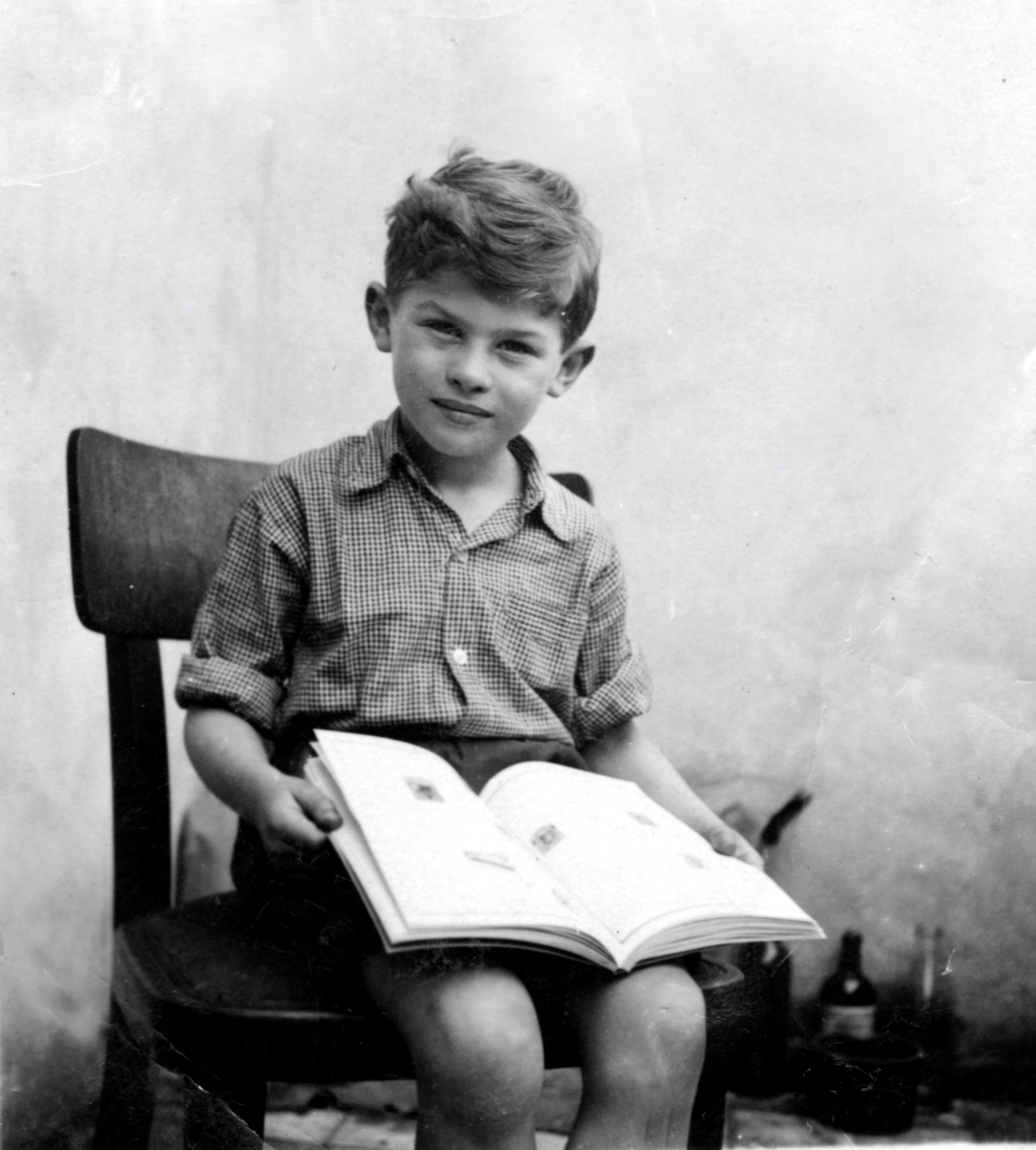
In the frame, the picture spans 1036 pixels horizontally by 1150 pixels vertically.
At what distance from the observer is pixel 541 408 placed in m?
1.23

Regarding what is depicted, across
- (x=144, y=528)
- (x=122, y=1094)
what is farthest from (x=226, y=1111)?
(x=144, y=528)

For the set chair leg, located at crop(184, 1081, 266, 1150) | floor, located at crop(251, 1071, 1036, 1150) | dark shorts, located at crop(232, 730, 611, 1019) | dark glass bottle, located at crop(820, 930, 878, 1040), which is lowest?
floor, located at crop(251, 1071, 1036, 1150)

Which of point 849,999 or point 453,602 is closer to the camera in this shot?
point 453,602

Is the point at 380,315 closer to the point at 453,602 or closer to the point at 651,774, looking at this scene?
the point at 453,602

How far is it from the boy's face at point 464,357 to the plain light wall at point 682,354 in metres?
0.14

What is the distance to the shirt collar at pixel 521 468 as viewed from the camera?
0.99 m

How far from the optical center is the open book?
689mm

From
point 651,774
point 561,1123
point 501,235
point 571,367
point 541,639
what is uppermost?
point 501,235

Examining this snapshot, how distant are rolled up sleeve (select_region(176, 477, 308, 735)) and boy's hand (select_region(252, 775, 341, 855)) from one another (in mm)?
106

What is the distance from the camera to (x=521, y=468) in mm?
1060

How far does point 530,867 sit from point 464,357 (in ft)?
1.37

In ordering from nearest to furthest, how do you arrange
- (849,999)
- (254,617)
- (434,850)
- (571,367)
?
(434,850) < (254,617) < (571,367) < (849,999)

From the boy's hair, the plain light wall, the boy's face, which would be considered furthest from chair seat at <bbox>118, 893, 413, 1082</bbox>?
the boy's hair

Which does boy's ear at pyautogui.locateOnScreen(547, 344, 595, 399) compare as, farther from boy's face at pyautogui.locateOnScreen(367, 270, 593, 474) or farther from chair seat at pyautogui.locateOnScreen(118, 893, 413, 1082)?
chair seat at pyautogui.locateOnScreen(118, 893, 413, 1082)
